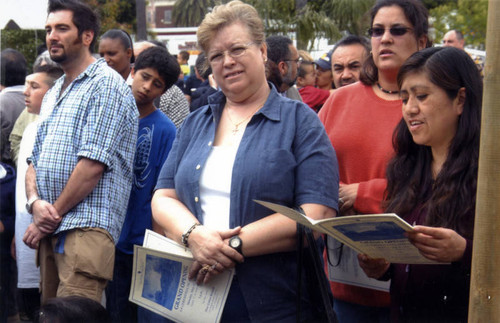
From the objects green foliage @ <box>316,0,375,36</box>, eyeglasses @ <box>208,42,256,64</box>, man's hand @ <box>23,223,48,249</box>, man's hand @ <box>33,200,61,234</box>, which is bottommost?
man's hand @ <box>23,223,48,249</box>

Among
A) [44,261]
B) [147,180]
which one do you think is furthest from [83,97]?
[44,261]

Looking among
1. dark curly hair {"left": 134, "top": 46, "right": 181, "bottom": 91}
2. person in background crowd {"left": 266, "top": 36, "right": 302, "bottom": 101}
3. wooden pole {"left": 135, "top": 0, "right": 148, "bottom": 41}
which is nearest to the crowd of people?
dark curly hair {"left": 134, "top": 46, "right": 181, "bottom": 91}

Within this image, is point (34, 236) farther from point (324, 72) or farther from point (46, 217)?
point (324, 72)

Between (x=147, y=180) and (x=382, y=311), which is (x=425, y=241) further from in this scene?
(x=147, y=180)

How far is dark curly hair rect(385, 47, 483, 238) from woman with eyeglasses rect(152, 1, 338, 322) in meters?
0.29

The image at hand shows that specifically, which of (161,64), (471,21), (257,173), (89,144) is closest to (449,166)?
(257,173)

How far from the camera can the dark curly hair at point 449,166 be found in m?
2.27

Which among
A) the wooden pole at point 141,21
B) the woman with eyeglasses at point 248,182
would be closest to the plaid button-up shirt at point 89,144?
the woman with eyeglasses at point 248,182

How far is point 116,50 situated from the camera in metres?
5.08

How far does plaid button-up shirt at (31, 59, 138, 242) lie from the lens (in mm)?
3432

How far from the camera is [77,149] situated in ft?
11.3

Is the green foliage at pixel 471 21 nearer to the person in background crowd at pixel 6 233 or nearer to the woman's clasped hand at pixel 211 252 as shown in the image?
the person in background crowd at pixel 6 233

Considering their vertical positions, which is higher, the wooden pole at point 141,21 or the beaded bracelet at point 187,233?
the wooden pole at point 141,21

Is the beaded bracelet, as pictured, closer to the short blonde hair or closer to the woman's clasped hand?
the woman's clasped hand
